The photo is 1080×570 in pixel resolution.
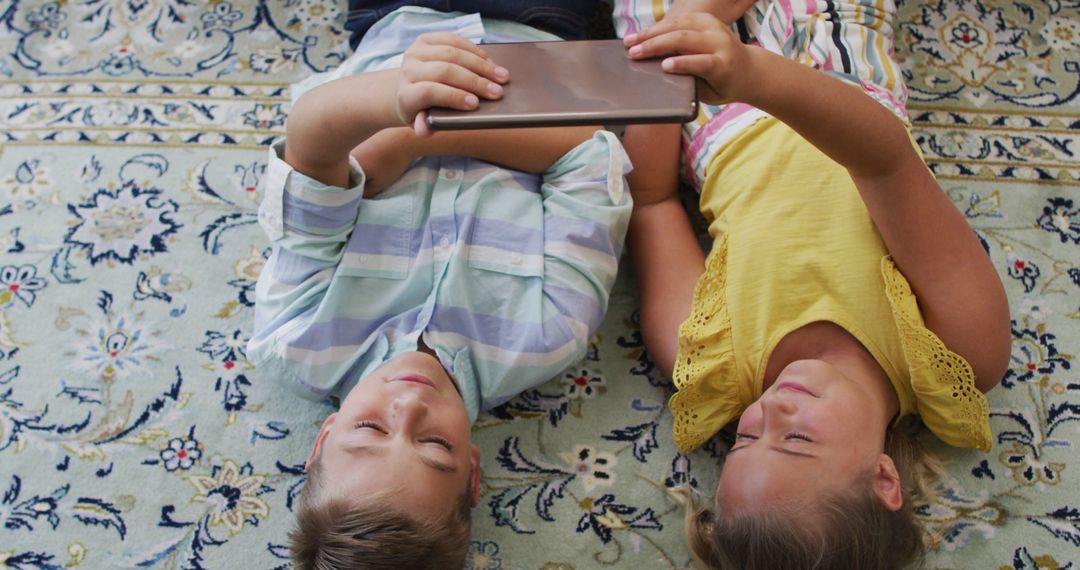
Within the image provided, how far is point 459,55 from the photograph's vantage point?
2.36 feet

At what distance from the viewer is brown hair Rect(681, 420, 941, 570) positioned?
745 millimetres

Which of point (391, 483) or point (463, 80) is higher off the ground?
point (463, 80)

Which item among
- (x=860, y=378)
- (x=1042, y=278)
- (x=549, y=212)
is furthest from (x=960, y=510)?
(x=549, y=212)

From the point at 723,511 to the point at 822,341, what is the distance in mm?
202

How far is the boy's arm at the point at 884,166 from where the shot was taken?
71 centimetres

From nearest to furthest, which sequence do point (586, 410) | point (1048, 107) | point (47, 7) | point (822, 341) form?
point (822, 341) < point (586, 410) < point (1048, 107) < point (47, 7)

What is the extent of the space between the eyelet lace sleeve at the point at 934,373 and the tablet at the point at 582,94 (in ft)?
1.03

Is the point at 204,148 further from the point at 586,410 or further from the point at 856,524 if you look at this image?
the point at 856,524

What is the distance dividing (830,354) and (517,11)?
526mm

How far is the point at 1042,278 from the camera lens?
3.34ft

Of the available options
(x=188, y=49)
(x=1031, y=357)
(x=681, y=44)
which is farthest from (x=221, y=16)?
(x=1031, y=357)

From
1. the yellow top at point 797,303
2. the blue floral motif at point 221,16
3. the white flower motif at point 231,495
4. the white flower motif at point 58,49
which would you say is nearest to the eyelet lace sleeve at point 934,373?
the yellow top at point 797,303

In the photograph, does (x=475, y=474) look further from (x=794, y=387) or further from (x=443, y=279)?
(x=794, y=387)

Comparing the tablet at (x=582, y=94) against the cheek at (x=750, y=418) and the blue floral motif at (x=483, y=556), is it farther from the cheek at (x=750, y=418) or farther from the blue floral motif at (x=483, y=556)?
the blue floral motif at (x=483, y=556)
